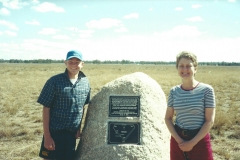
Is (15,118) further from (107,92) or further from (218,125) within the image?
(218,125)

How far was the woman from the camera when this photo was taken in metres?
2.64

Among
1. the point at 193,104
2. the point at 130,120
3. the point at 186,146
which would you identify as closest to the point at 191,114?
the point at 193,104

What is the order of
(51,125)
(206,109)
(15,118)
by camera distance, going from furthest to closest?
1. (15,118)
2. (51,125)
3. (206,109)

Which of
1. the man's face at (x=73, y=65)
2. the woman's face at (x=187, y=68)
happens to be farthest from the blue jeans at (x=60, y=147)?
the woman's face at (x=187, y=68)

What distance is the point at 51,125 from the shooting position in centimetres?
342

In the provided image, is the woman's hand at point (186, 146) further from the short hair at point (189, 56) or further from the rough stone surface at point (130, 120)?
the rough stone surface at point (130, 120)

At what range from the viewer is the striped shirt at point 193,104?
8.68ft

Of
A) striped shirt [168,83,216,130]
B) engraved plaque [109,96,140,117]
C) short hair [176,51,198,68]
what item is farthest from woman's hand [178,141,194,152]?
engraved plaque [109,96,140,117]

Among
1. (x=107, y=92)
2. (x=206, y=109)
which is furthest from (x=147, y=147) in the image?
(x=206, y=109)

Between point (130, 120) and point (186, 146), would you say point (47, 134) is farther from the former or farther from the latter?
point (186, 146)

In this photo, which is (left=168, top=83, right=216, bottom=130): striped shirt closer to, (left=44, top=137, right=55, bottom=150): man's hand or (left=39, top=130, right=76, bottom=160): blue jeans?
(left=39, top=130, right=76, bottom=160): blue jeans

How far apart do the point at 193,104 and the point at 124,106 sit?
139cm

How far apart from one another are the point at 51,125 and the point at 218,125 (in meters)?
5.71

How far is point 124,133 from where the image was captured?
3725 mm
